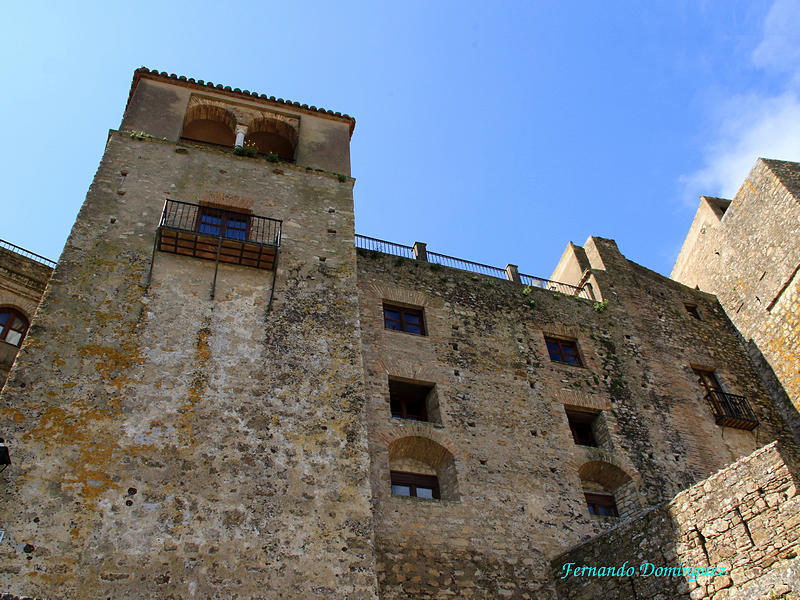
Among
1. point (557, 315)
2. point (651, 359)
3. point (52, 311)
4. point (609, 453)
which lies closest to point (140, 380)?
point (52, 311)

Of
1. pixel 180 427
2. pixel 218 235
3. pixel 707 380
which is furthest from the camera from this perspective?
pixel 707 380

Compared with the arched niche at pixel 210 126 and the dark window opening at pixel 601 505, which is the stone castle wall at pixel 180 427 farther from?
the dark window opening at pixel 601 505

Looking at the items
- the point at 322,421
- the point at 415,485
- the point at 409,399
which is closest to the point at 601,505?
the point at 415,485

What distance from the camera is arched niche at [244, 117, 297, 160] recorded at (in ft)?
55.4

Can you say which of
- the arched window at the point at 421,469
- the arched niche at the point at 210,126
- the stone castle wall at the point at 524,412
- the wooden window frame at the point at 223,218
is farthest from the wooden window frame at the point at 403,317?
the arched niche at the point at 210,126

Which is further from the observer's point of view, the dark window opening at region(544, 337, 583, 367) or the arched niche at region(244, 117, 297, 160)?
the arched niche at region(244, 117, 297, 160)

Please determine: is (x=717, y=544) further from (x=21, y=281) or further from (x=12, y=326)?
(x=21, y=281)

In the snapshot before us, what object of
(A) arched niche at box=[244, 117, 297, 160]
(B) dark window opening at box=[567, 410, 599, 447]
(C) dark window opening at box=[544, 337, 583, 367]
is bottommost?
(B) dark window opening at box=[567, 410, 599, 447]

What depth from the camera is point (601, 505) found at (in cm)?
1344

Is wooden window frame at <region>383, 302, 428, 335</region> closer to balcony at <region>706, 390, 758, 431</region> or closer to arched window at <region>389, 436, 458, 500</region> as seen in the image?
arched window at <region>389, 436, 458, 500</region>

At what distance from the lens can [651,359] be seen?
654 inches

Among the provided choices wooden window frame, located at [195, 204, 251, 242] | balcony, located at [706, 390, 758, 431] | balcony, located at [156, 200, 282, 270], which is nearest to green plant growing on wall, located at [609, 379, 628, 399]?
balcony, located at [706, 390, 758, 431]

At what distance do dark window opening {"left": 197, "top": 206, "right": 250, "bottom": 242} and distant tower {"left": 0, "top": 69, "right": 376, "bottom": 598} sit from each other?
0.13 ft

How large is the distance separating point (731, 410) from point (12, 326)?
15.3 m
